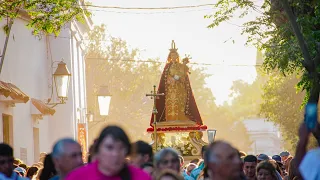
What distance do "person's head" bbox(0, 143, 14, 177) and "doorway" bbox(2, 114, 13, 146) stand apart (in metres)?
14.6

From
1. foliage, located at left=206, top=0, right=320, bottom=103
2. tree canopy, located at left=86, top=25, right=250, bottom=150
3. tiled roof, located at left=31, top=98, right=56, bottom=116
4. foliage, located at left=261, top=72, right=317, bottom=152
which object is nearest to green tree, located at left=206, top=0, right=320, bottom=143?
foliage, located at left=206, top=0, right=320, bottom=103

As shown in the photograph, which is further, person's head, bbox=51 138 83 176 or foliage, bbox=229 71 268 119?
foliage, bbox=229 71 268 119

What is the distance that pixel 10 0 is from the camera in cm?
1933

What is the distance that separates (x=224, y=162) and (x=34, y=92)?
2276 centimetres

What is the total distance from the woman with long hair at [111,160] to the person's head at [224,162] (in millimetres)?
553

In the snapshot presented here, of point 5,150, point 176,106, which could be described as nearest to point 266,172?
point 5,150

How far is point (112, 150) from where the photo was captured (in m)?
7.96

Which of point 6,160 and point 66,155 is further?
point 6,160

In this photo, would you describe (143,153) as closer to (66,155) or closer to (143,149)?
(143,149)

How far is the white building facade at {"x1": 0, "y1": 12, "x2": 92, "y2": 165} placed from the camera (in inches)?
1021

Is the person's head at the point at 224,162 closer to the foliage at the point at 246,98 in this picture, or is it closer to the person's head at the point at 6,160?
the person's head at the point at 6,160

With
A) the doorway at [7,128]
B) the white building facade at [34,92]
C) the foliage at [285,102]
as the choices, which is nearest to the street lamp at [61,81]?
the white building facade at [34,92]

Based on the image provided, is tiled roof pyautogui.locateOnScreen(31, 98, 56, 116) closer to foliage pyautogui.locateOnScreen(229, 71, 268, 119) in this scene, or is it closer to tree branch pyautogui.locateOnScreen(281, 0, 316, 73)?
tree branch pyautogui.locateOnScreen(281, 0, 316, 73)

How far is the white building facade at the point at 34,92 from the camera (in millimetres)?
25938
